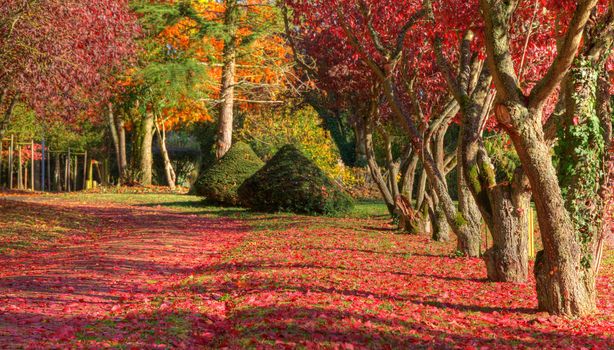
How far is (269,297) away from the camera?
838 centimetres

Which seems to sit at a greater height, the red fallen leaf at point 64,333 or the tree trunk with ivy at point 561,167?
the tree trunk with ivy at point 561,167

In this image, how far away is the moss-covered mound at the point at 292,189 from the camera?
2117 centimetres

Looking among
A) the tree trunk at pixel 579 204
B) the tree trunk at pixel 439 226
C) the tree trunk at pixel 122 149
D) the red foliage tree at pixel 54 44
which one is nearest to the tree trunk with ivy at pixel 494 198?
the tree trunk at pixel 579 204

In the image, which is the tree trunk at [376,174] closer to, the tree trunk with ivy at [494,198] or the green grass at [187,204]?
the green grass at [187,204]

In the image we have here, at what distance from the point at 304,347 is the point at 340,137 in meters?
30.3

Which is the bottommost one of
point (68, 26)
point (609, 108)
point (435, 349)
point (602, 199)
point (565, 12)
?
point (435, 349)

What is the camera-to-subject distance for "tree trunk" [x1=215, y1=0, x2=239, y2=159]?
28062 mm

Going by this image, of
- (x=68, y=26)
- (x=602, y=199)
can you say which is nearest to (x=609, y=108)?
(x=602, y=199)

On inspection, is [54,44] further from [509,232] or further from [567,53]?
[567,53]

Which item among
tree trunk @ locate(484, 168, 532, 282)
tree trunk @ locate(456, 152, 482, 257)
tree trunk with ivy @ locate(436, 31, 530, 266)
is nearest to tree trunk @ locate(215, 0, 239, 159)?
tree trunk @ locate(456, 152, 482, 257)

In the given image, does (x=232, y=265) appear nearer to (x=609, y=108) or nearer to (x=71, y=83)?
(x=609, y=108)

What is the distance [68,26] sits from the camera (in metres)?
15.4

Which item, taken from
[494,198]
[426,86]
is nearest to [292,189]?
[426,86]

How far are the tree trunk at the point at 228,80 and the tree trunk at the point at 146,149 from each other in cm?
673
